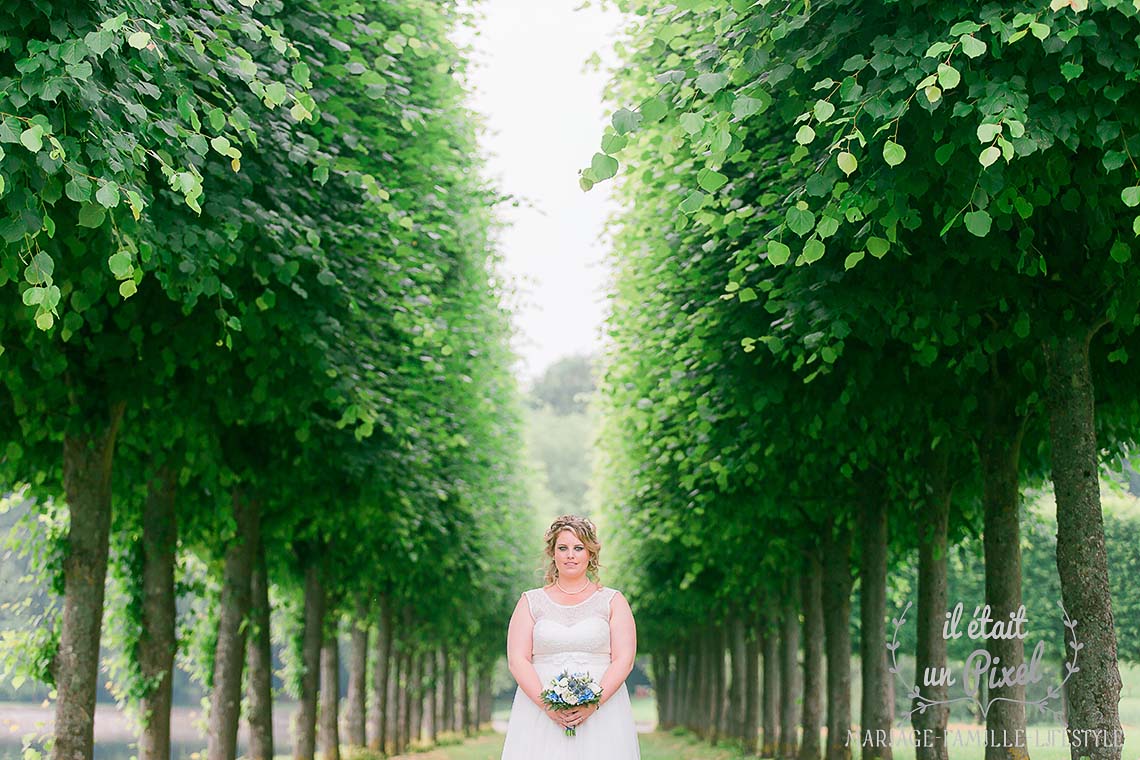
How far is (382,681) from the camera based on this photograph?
29.6 metres

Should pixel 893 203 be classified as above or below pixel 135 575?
above

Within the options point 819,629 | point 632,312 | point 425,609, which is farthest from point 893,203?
point 425,609

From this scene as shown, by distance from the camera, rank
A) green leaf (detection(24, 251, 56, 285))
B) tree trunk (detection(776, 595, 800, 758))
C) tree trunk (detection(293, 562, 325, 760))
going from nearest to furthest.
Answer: green leaf (detection(24, 251, 56, 285)), tree trunk (detection(293, 562, 325, 760)), tree trunk (detection(776, 595, 800, 758))

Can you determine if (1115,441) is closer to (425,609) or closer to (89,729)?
(89,729)

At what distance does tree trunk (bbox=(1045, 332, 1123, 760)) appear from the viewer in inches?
365

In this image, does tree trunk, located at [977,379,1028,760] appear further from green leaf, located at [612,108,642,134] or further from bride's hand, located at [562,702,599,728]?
green leaf, located at [612,108,642,134]

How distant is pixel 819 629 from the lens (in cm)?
2234

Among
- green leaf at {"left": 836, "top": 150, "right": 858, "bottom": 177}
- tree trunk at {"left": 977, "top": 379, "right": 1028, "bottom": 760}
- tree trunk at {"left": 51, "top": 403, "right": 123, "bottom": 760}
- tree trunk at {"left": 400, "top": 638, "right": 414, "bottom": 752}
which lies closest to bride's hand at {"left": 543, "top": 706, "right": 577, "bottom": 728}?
green leaf at {"left": 836, "top": 150, "right": 858, "bottom": 177}

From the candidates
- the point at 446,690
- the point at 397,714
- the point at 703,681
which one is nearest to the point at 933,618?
the point at 397,714

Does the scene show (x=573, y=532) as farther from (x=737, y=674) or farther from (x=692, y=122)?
(x=737, y=674)

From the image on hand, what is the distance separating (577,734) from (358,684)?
74.9 ft

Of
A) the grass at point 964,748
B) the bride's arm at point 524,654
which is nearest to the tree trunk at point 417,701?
the grass at point 964,748

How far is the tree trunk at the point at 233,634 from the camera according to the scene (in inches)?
657

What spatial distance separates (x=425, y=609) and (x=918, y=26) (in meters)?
30.3
